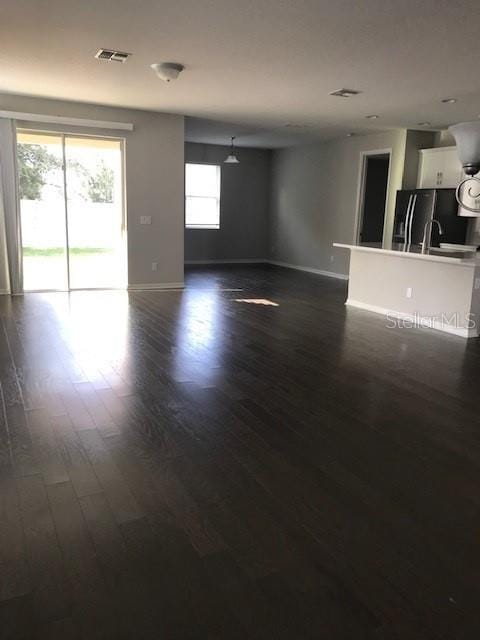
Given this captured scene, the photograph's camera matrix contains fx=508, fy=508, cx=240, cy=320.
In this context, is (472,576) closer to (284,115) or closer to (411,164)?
(284,115)

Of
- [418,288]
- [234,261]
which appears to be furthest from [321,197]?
[418,288]

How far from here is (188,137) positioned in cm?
1009

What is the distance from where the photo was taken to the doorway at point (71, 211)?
703cm

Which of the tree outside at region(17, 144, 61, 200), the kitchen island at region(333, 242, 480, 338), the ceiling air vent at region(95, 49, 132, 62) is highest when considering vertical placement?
the ceiling air vent at region(95, 49, 132, 62)

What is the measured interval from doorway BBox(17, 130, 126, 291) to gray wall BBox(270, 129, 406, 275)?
4.34 metres

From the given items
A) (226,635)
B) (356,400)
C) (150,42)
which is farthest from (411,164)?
(226,635)

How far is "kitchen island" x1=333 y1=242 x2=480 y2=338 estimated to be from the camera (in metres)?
5.36

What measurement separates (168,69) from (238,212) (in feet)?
23.3

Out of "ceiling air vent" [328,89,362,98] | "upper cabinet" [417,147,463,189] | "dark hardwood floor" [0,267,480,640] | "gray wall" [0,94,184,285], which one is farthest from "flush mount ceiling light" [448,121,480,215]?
"gray wall" [0,94,184,285]

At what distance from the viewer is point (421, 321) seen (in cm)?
592

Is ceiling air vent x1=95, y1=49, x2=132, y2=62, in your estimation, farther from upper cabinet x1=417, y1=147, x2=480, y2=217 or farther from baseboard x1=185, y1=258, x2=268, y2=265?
baseboard x1=185, y1=258, x2=268, y2=265

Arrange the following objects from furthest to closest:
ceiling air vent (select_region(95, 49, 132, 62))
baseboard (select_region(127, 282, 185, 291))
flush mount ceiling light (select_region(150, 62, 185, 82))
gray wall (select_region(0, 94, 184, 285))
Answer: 1. baseboard (select_region(127, 282, 185, 291))
2. gray wall (select_region(0, 94, 184, 285))
3. flush mount ceiling light (select_region(150, 62, 185, 82))
4. ceiling air vent (select_region(95, 49, 132, 62))

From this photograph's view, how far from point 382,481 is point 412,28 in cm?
318

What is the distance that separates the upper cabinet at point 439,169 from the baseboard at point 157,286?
4.25m
